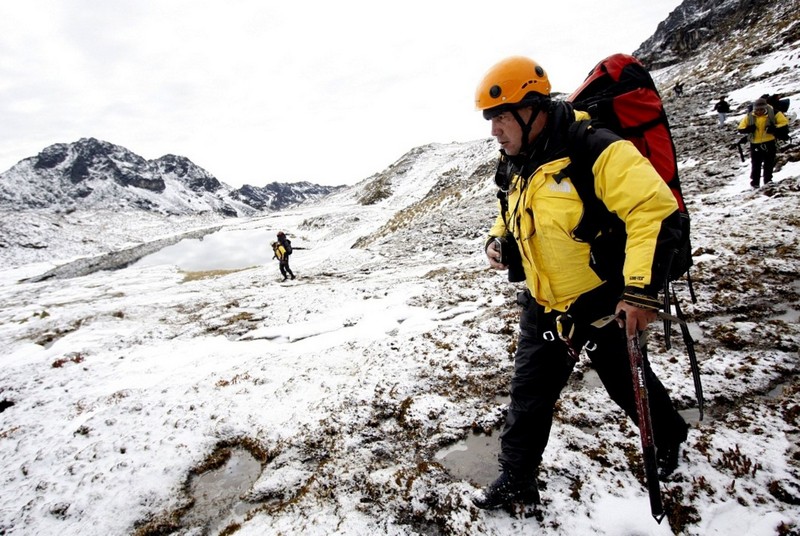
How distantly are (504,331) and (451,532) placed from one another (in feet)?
14.0

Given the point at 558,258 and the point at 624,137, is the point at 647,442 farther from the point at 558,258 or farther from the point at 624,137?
the point at 624,137

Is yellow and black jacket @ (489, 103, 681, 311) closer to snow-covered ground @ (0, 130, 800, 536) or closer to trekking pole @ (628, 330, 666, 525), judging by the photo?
trekking pole @ (628, 330, 666, 525)

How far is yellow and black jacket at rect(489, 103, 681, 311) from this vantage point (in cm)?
221

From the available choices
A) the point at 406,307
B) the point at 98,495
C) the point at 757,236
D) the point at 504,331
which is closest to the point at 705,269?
the point at 757,236

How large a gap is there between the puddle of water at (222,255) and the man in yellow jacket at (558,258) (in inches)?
1229

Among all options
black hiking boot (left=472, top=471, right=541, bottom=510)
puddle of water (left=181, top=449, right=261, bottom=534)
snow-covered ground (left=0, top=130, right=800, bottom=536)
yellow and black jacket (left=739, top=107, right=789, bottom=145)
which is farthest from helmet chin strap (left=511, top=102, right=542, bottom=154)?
yellow and black jacket (left=739, top=107, right=789, bottom=145)

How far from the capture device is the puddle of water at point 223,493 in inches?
166

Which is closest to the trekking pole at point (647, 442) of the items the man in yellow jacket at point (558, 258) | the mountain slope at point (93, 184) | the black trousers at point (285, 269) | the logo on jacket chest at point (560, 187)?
the man in yellow jacket at point (558, 258)

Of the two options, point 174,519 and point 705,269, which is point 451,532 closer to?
point 174,519

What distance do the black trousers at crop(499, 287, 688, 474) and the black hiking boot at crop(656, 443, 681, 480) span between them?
0.32 feet

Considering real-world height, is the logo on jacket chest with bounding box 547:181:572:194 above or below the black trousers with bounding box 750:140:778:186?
above

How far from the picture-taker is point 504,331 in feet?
23.8

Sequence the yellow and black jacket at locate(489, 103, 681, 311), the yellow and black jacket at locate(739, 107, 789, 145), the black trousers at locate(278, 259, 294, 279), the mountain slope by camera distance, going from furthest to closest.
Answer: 1. the mountain slope
2. the black trousers at locate(278, 259, 294, 279)
3. the yellow and black jacket at locate(739, 107, 789, 145)
4. the yellow and black jacket at locate(489, 103, 681, 311)

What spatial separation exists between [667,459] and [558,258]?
94.3 inches
